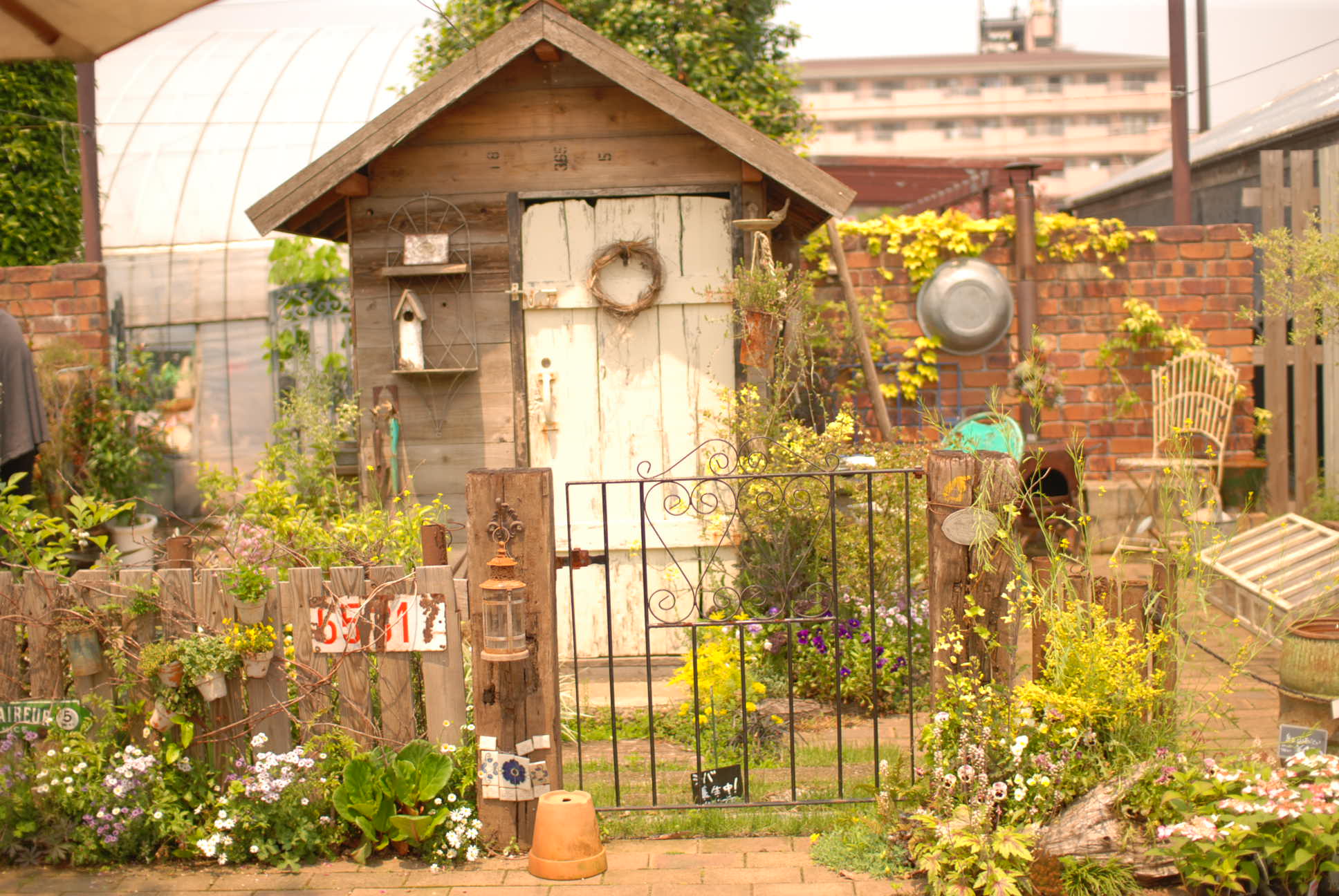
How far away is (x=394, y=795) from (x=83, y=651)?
121 cm

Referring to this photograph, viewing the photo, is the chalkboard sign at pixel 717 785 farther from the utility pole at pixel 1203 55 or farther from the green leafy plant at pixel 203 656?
the utility pole at pixel 1203 55

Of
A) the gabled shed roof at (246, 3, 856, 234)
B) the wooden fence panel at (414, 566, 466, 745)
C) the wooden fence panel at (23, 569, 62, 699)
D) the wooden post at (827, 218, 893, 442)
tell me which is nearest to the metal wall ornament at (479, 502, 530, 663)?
the wooden fence panel at (414, 566, 466, 745)

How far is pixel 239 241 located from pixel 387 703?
894 centimetres

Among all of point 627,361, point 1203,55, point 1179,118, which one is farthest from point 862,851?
point 1203,55

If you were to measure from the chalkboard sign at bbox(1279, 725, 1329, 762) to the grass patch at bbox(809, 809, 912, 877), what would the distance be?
1.28 m

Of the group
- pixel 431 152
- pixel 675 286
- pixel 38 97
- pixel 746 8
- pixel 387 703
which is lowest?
pixel 387 703

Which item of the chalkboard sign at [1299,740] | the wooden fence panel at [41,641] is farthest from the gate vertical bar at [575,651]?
the chalkboard sign at [1299,740]

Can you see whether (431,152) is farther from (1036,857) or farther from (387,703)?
(1036,857)

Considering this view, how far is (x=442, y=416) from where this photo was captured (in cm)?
657

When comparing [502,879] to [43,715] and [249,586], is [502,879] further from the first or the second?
[43,715]

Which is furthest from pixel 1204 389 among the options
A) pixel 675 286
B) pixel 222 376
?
pixel 222 376

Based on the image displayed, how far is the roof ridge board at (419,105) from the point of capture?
602 cm

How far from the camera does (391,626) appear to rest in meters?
4.12

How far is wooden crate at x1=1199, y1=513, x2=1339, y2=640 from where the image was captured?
6.27 m
